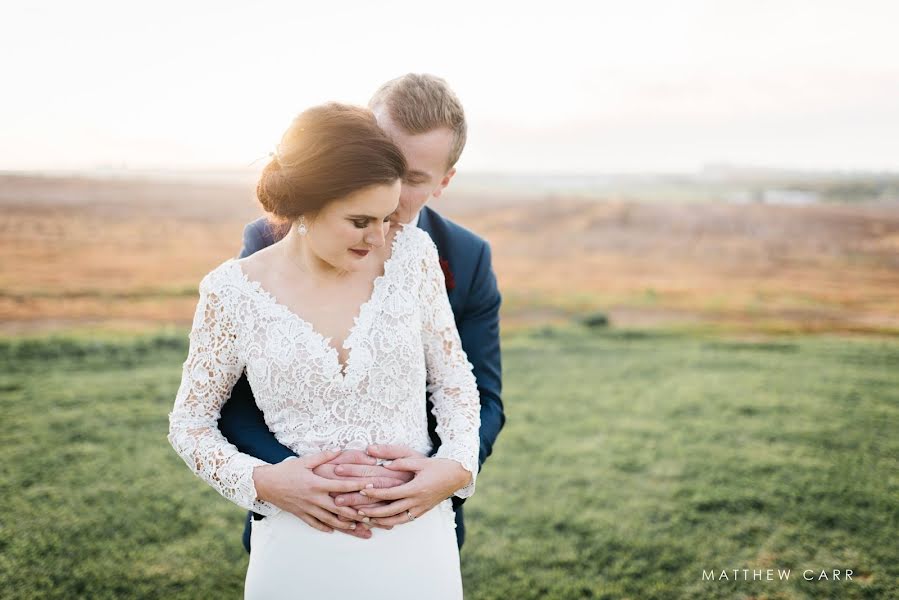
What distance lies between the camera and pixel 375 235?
1902 millimetres

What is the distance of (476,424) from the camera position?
2131 millimetres

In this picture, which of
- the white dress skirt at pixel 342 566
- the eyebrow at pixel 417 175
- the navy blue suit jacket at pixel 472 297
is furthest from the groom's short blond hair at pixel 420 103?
the white dress skirt at pixel 342 566

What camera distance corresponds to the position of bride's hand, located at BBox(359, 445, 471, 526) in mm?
1825

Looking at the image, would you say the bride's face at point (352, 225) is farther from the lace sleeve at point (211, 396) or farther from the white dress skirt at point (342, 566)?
the white dress skirt at point (342, 566)

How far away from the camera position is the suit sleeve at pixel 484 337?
246 cm

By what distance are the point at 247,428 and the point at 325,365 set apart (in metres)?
0.40

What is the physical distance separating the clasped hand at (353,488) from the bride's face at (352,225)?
1.99 feet

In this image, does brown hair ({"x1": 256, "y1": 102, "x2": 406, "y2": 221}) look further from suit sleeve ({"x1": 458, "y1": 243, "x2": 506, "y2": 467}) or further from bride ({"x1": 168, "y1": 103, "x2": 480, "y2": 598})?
suit sleeve ({"x1": 458, "y1": 243, "x2": 506, "y2": 467})

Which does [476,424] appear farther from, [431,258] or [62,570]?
[62,570]

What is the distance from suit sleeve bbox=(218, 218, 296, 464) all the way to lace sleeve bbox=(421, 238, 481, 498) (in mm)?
516

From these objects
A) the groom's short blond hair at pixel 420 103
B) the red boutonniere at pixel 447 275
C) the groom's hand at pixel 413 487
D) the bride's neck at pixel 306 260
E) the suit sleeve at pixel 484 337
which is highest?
the groom's short blond hair at pixel 420 103

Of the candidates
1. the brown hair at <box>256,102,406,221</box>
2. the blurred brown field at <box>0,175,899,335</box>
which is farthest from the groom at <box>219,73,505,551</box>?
the blurred brown field at <box>0,175,899,335</box>

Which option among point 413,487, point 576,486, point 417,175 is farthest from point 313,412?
point 576,486

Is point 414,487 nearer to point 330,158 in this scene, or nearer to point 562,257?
point 330,158
